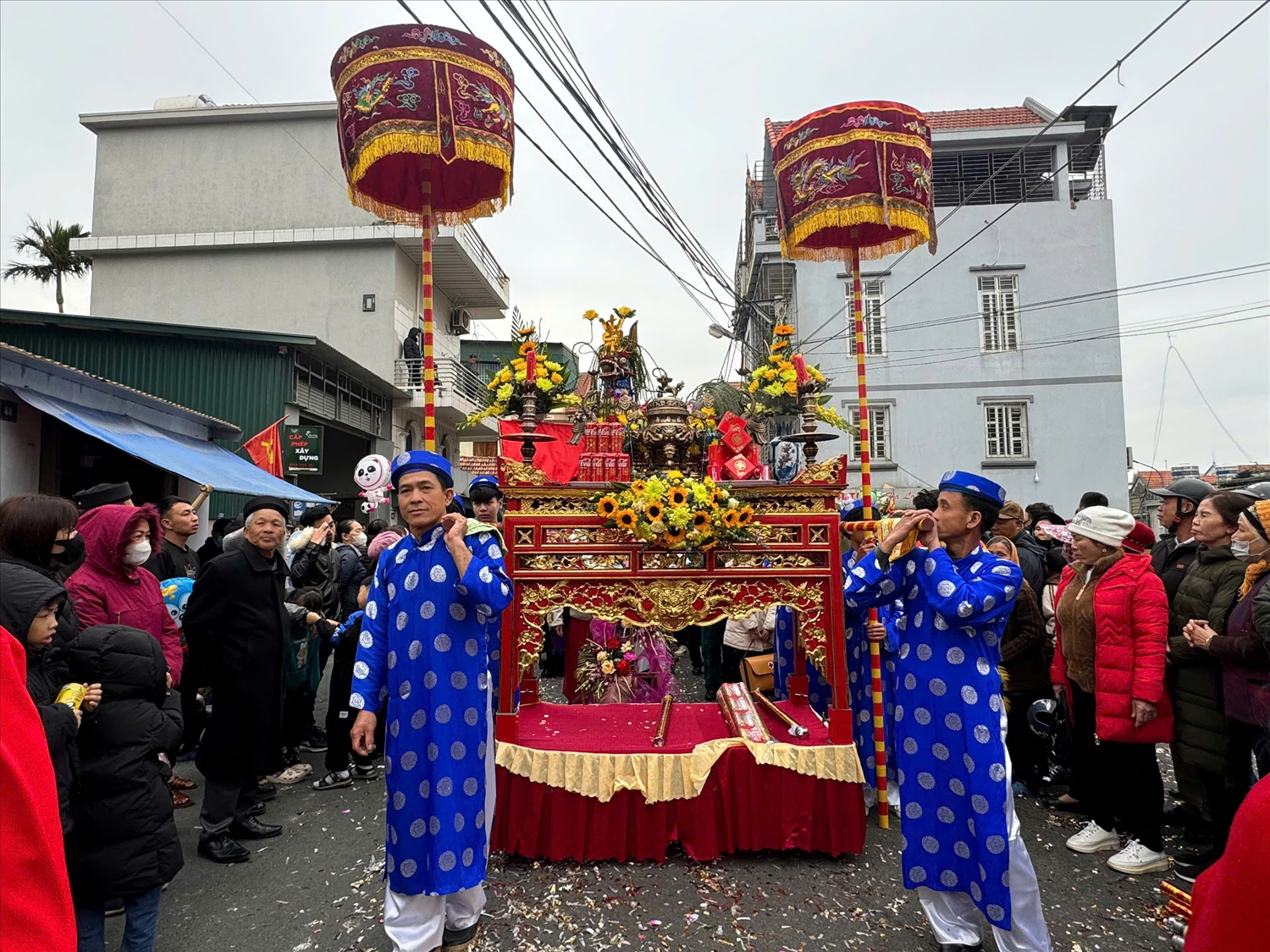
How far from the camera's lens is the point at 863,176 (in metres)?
4.32

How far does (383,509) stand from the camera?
17.6 metres

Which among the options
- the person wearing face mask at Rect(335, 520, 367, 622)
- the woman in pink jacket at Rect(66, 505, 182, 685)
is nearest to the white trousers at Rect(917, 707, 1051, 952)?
the woman in pink jacket at Rect(66, 505, 182, 685)

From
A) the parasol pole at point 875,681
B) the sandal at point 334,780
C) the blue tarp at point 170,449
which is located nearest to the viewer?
the parasol pole at point 875,681

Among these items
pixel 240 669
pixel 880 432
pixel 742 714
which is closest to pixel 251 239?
pixel 880 432

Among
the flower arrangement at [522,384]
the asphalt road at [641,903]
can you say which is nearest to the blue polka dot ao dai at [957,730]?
the asphalt road at [641,903]

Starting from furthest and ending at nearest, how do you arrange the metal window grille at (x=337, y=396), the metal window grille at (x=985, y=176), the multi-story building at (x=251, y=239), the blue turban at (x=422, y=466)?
the multi-story building at (x=251, y=239)
the metal window grille at (x=985, y=176)
the metal window grille at (x=337, y=396)
the blue turban at (x=422, y=466)

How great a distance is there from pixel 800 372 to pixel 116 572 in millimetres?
3995

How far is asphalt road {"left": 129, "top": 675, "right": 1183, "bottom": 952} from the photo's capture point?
2920mm

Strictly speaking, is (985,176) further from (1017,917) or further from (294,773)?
(294,773)

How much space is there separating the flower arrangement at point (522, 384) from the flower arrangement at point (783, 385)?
3.88ft

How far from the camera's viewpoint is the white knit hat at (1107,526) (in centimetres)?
357

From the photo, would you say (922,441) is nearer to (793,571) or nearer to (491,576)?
(793,571)

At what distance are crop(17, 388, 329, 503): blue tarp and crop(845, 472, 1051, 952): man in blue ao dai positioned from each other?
745 centimetres

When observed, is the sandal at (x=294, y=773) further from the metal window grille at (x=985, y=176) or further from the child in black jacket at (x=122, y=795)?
the metal window grille at (x=985, y=176)
